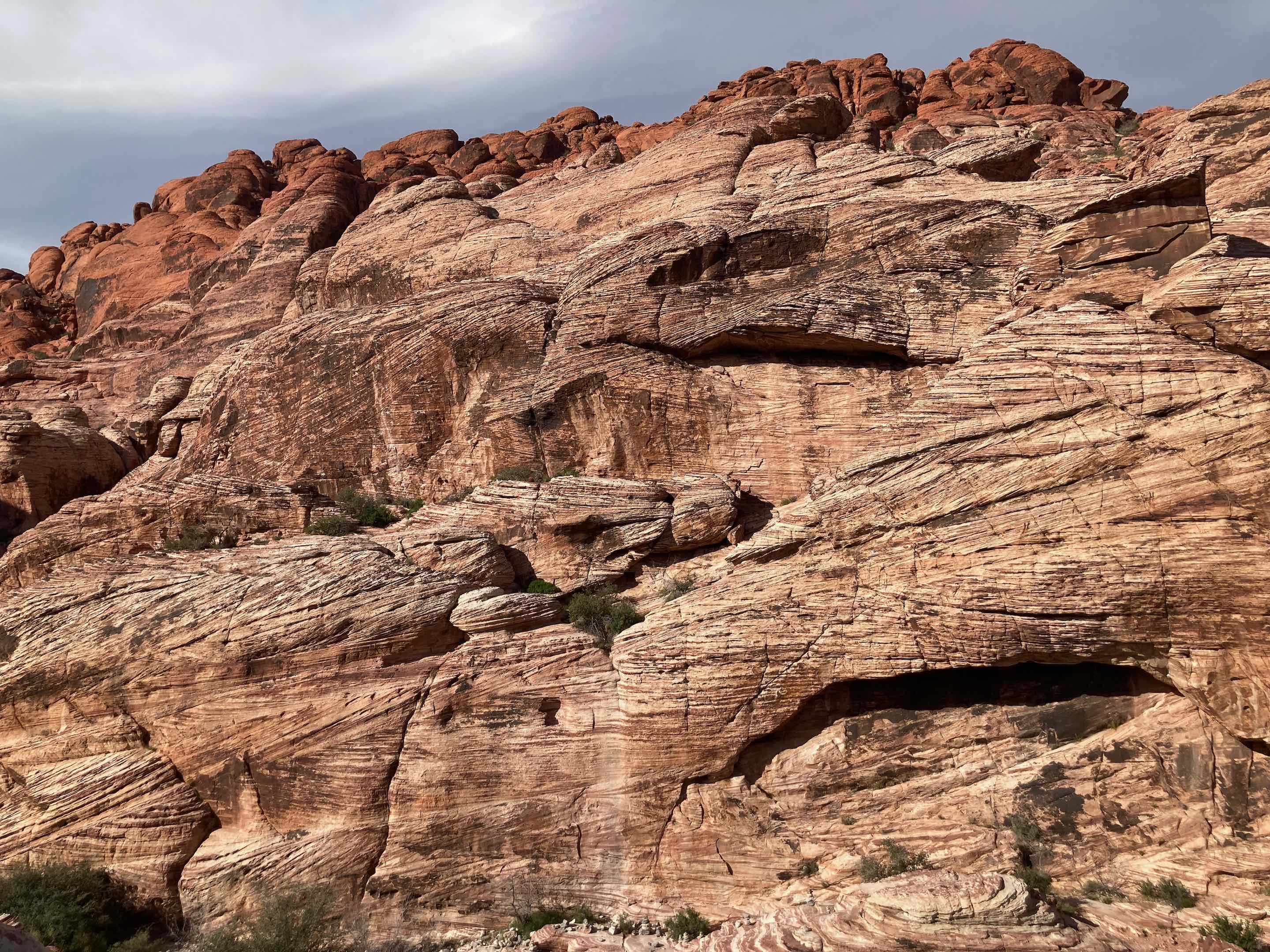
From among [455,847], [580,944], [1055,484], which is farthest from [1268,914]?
[455,847]

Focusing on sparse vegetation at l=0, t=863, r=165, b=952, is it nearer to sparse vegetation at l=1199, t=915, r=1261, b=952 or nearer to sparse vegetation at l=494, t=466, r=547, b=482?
sparse vegetation at l=494, t=466, r=547, b=482

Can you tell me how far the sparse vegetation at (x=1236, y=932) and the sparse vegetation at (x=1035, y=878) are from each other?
199 centimetres

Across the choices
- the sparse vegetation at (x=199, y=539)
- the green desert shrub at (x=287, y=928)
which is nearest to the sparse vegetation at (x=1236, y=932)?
the green desert shrub at (x=287, y=928)

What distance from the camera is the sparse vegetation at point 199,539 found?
18906mm

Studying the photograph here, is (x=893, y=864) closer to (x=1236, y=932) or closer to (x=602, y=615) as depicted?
(x=1236, y=932)

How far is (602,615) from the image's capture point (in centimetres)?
1695

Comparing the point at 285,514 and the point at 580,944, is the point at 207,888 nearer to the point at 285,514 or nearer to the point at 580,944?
the point at 580,944

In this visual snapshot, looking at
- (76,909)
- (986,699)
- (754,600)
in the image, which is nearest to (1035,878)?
(986,699)

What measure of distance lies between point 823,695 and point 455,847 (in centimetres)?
740

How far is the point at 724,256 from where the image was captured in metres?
22.0

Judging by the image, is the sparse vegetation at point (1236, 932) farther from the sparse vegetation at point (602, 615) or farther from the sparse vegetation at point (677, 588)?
the sparse vegetation at point (602, 615)

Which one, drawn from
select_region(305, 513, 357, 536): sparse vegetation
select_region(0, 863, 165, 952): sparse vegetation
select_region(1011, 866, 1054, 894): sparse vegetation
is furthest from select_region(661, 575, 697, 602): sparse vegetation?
select_region(0, 863, 165, 952): sparse vegetation

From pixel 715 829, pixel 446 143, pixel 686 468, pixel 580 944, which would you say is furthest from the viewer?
pixel 446 143

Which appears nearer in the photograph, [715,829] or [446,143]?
[715,829]
